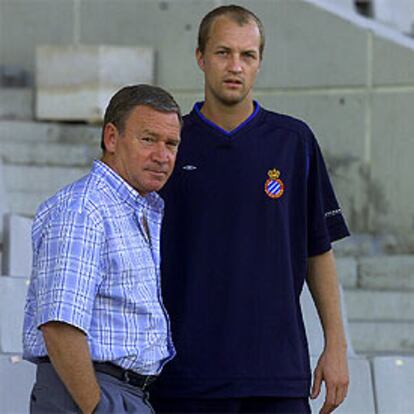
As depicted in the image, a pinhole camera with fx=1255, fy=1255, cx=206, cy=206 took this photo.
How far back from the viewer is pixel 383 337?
6.04 m

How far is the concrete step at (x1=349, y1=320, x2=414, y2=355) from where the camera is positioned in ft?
19.7

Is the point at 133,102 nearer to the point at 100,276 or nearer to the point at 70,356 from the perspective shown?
the point at 100,276

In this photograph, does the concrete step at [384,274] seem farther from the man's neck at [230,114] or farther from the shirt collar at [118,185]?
the shirt collar at [118,185]

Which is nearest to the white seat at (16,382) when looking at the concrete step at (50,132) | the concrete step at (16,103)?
the concrete step at (50,132)

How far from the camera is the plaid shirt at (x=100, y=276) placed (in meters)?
2.79

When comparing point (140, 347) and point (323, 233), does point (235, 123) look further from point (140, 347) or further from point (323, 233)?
point (140, 347)

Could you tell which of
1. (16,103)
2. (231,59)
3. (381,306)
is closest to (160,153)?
(231,59)

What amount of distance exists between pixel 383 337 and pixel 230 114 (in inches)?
115

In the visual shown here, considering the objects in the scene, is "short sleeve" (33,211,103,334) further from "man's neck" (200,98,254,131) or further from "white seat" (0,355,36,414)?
"white seat" (0,355,36,414)

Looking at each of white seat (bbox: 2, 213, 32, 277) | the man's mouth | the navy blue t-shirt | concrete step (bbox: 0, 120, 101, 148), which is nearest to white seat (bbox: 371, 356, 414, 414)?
the navy blue t-shirt

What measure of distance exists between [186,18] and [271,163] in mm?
4817

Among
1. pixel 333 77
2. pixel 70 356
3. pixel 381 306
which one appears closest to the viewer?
pixel 70 356

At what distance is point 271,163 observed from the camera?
130 inches

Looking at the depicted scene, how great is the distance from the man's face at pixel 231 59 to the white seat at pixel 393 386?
1741 mm
